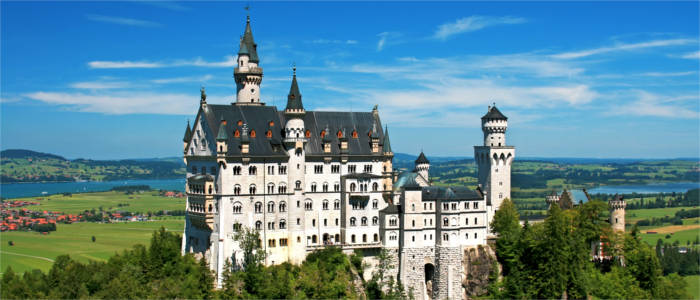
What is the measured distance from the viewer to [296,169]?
92625 mm

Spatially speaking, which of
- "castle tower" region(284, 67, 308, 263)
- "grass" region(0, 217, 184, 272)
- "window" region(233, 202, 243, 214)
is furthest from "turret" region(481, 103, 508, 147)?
"grass" region(0, 217, 184, 272)

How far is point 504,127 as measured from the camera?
342 ft

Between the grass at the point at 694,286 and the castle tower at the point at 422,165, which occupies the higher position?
the castle tower at the point at 422,165

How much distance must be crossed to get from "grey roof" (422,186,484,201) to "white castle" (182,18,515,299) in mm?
148

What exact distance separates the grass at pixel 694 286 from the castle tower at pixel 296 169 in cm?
8149

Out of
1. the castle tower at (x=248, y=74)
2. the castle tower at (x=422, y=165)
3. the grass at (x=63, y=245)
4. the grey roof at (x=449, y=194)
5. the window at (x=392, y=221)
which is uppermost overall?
the castle tower at (x=248, y=74)

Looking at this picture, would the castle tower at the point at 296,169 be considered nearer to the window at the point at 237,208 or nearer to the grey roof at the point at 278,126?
the grey roof at the point at 278,126

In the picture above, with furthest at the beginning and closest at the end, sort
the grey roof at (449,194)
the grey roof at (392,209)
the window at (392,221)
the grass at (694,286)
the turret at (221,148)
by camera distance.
Result: 1. the grass at (694,286)
2. the grey roof at (449,194)
3. the window at (392,221)
4. the grey roof at (392,209)
5. the turret at (221,148)

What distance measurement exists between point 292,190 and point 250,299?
15.6 meters

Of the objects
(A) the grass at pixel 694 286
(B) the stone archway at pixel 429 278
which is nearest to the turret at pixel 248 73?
(B) the stone archway at pixel 429 278

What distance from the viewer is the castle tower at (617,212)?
3925 inches

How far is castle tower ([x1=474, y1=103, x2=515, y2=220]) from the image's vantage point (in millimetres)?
103012

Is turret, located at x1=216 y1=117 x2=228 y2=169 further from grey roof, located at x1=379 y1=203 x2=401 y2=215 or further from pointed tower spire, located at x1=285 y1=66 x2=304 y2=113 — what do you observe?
grey roof, located at x1=379 y1=203 x2=401 y2=215

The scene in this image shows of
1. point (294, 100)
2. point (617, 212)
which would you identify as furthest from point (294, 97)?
point (617, 212)
